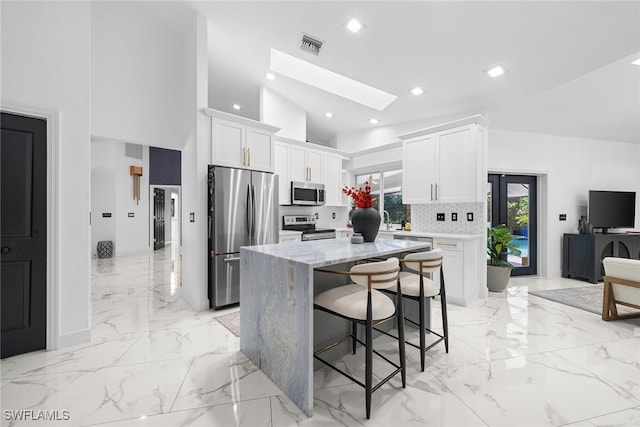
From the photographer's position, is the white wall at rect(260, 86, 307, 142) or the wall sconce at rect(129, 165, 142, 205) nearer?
the white wall at rect(260, 86, 307, 142)

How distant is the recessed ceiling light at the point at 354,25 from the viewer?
2711mm

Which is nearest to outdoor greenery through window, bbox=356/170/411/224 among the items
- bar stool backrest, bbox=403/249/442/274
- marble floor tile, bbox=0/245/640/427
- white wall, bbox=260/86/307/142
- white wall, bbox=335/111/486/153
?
white wall, bbox=335/111/486/153

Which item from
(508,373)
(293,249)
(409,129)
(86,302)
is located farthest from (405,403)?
(409,129)

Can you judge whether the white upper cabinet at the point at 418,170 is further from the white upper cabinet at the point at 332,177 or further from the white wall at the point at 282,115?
the white wall at the point at 282,115

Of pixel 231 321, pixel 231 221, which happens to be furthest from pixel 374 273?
pixel 231 221

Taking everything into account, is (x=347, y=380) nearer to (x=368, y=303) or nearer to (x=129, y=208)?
(x=368, y=303)

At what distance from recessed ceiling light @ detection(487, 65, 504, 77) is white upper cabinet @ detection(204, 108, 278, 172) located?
282cm

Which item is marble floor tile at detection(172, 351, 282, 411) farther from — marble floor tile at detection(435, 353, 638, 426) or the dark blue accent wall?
the dark blue accent wall

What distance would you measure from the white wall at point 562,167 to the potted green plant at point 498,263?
49.1 inches

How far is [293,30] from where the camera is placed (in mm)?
3053

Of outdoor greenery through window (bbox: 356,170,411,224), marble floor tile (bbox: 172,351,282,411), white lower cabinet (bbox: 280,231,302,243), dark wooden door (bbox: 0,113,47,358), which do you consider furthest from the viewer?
outdoor greenery through window (bbox: 356,170,411,224)

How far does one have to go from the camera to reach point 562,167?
5191 millimetres

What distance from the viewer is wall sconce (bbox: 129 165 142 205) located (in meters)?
7.64

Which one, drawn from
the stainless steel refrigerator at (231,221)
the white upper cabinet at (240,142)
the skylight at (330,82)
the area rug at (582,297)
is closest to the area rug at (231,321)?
the stainless steel refrigerator at (231,221)
